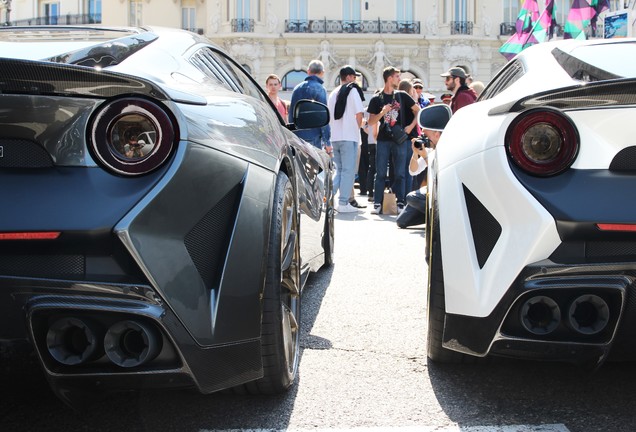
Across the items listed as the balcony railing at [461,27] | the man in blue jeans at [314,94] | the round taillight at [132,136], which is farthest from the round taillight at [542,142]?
the balcony railing at [461,27]

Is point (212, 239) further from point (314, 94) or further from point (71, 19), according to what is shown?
point (71, 19)

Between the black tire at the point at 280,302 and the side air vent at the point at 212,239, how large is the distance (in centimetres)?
26

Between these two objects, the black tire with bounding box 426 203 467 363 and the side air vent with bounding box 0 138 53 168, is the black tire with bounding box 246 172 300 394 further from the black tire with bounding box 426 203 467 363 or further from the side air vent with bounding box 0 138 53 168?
the side air vent with bounding box 0 138 53 168

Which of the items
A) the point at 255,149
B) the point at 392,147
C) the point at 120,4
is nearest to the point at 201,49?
the point at 255,149

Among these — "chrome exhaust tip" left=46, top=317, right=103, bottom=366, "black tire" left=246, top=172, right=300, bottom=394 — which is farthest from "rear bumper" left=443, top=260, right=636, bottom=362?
"chrome exhaust tip" left=46, top=317, right=103, bottom=366

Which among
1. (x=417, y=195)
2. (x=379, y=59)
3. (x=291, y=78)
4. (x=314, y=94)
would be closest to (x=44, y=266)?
(x=417, y=195)

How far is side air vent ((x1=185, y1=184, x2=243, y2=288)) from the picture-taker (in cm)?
235

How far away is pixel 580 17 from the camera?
719 inches

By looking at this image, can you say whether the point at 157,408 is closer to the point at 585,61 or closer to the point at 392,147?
the point at 585,61

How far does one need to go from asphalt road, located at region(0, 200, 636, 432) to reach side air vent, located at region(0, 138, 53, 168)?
1.68 ft

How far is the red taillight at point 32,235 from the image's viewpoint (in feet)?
7.10

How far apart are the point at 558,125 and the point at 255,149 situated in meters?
0.92

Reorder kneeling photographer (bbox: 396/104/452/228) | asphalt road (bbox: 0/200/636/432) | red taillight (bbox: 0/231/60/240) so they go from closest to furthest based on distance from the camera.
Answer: red taillight (bbox: 0/231/60/240) → asphalt road (bbox: 0/200/636/432) → kneeling photographer (bbox: 396/104/452/228)

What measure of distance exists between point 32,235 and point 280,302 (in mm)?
838
